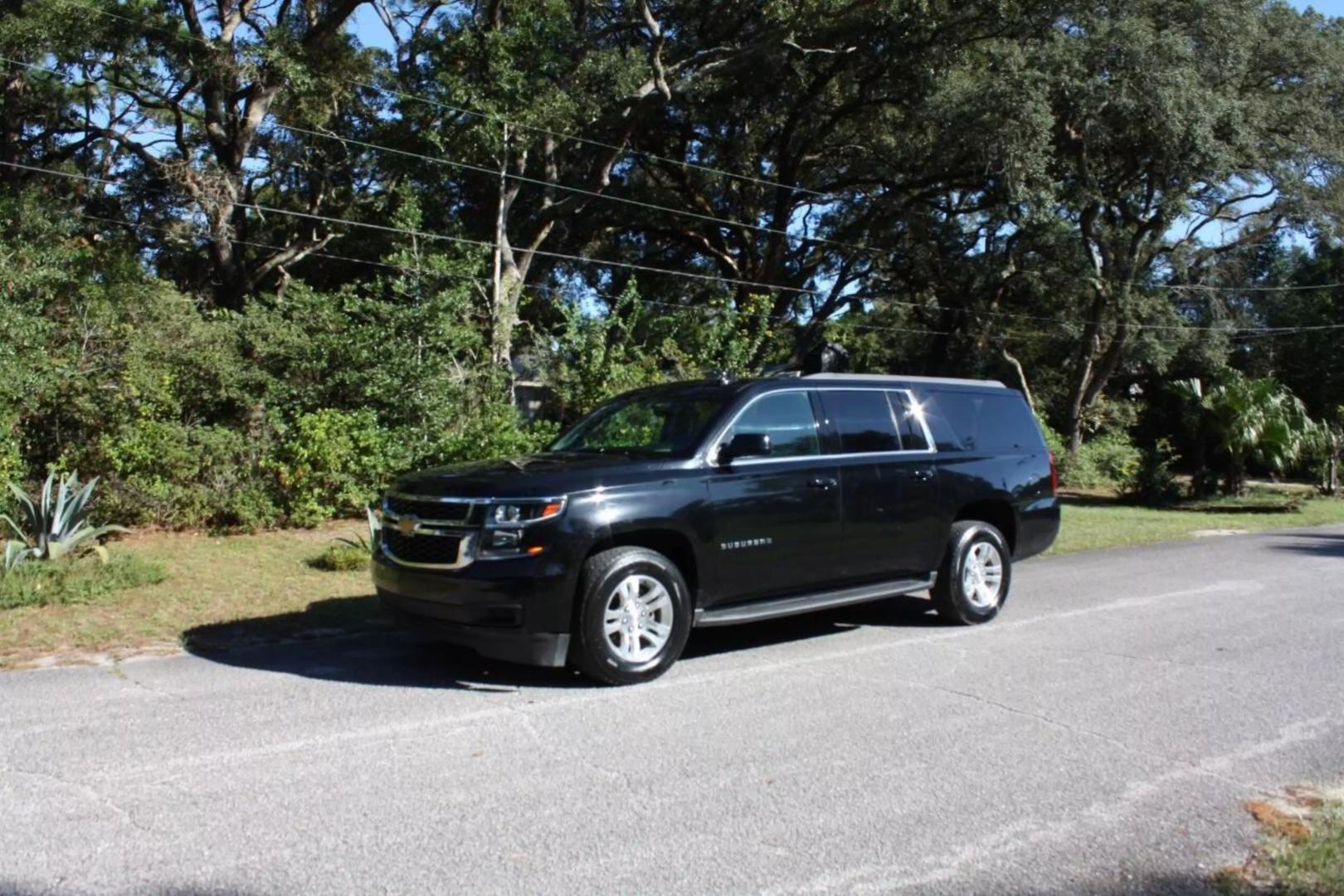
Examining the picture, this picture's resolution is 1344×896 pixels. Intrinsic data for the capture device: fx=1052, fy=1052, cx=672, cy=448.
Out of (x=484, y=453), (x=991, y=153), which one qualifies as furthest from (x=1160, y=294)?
(x=484, y=453)

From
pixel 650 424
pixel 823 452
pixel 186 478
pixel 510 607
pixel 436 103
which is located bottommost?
pixel 510 607

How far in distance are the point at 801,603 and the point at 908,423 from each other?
1.91m

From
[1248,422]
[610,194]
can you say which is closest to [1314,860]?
[1248,422]

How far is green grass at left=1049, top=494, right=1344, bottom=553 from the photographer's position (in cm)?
1514

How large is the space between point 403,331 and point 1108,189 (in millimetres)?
21098

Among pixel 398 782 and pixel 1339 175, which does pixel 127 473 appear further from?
pixel 1339 175

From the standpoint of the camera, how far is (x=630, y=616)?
21.3 feet

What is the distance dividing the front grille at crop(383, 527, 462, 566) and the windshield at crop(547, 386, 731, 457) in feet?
4.73

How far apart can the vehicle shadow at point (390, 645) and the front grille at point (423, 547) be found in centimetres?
62

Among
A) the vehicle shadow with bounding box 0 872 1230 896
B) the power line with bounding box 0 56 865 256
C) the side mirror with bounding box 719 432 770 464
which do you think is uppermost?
the power line with bounding box 0 56 865 256

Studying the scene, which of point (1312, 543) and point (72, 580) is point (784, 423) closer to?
point (72, 580)

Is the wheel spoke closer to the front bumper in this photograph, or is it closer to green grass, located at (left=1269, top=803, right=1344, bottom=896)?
the front bumper

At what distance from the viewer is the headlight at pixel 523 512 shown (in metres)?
6.23

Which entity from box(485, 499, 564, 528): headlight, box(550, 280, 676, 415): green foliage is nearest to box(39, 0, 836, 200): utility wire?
box(550, 280, 676, 415): green foliage
